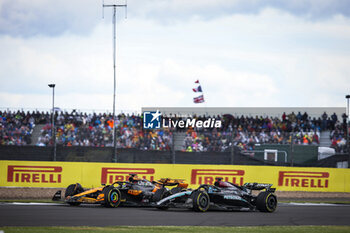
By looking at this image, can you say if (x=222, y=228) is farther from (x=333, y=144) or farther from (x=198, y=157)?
(x=333, y=144)

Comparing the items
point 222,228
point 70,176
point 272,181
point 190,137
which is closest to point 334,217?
point 222,228

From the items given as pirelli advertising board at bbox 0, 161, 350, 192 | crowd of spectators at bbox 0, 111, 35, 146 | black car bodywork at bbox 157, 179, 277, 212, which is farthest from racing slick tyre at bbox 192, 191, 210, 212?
crowd of spectators at bbox 0, 111, 35, 146

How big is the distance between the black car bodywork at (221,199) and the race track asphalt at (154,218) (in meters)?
0.25

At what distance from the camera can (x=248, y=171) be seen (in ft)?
70.3

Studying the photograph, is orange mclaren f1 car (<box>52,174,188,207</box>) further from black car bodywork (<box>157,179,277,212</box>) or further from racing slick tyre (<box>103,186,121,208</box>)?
black car bodywork (<box>157,179,277,212</box>)

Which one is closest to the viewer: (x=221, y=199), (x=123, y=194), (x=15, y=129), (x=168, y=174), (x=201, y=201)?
(x=201, y=201)

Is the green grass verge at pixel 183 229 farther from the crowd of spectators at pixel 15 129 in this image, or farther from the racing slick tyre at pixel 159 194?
the crowd of spectators at pixel 15 129

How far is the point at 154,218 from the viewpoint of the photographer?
42.0 feet

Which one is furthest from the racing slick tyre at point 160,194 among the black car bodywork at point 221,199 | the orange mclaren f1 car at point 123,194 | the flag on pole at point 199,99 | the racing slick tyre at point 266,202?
the flag on pole at point 199,99

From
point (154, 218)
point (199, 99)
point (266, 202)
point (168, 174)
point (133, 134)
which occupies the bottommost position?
point (154, 218)

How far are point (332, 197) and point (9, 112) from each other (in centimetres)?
1639

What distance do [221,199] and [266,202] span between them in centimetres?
126

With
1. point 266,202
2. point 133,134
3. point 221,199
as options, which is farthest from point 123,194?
point 133,134

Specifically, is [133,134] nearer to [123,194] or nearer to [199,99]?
[123,194]
